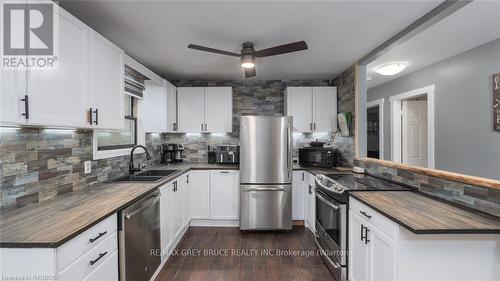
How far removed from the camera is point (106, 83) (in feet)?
6.25

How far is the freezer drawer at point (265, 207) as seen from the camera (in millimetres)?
3141

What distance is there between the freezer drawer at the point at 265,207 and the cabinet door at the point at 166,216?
1.02m

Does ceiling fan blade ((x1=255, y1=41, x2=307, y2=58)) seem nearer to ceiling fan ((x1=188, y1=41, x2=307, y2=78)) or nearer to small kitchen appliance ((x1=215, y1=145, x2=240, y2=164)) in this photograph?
ceiling fan ((x1=188, y1=41, x2=307, y2=78))

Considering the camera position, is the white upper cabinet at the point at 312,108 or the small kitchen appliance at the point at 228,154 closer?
the small kitchen appliance at the point at 228,154

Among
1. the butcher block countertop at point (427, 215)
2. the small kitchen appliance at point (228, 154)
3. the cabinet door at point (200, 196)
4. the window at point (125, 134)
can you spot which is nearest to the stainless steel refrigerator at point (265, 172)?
the small kitchen appliance at point (228, 154)

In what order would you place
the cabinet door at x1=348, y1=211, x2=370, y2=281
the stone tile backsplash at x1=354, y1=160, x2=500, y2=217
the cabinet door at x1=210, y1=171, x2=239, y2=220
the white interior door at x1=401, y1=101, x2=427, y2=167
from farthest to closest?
the white interior door at x1=401, y1=101, x2=427, y2=167
the cabinet door at x1=210, y1=171, x2=239, y2=220
the cabinet door at x1=348, y1=211, x2=370, y2=281
the stone tile backsplash at x1=354, y1=160, x2=500, y2=217

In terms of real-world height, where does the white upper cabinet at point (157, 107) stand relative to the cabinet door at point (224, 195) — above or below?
above

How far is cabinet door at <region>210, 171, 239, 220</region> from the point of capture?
3.36 m

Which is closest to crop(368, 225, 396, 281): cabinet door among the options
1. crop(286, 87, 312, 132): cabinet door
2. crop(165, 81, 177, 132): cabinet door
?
crop(286, 87, 312, 132): cabinet door

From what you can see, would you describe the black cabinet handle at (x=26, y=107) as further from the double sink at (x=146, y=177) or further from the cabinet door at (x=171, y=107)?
the cabinet door at (x=171, y=107)

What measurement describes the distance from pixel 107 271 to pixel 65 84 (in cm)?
124

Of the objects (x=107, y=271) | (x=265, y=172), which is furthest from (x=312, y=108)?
(x=107, y=271)

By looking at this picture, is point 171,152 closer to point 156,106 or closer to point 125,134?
point 156,106

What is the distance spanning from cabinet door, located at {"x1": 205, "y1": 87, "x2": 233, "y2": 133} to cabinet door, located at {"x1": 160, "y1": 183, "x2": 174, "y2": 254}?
1440mm
